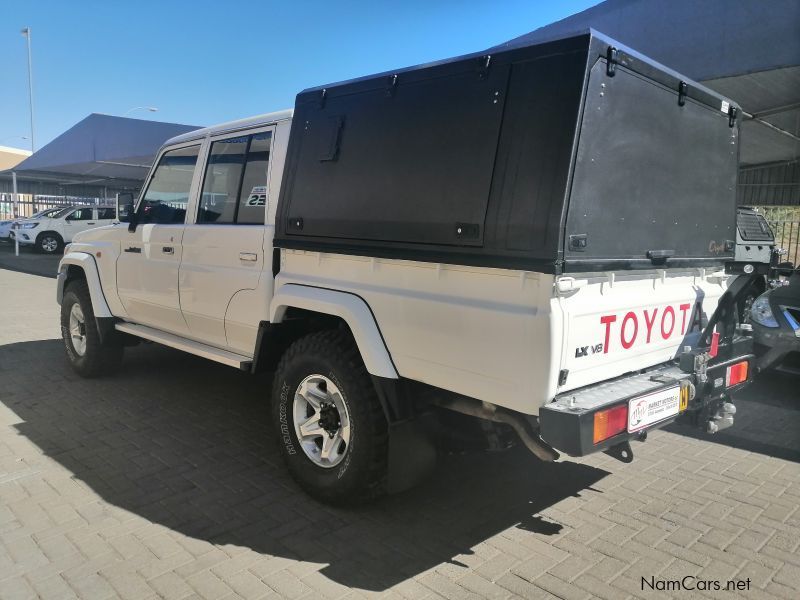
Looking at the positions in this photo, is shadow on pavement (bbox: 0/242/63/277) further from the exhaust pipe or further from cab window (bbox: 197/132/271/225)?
the exhaust pipe

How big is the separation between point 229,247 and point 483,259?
6.93 ft

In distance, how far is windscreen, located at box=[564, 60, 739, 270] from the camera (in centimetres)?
258

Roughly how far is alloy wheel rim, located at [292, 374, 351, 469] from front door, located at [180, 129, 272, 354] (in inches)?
25.5

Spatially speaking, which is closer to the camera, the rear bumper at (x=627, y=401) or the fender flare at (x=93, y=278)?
the rear bumper at (x=627, y=401)

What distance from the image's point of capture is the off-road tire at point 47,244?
21.9 meters

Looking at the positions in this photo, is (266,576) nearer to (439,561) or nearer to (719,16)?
(439,561)

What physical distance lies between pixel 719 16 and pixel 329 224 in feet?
20.4

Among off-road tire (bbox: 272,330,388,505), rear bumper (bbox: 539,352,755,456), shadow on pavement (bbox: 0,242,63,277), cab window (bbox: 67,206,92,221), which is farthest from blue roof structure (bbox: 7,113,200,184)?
rear bumper (bbox: 539,352,755,456)

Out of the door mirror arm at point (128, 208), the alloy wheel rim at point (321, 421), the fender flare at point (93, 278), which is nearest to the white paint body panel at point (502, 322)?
the alloy wheel rim at point (321, 421)

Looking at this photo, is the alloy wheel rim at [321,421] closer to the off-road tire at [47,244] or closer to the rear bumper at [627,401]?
the rear bumper at [627,401]

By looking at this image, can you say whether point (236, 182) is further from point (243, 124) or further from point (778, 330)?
point (778, 330)

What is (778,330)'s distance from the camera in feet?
18.2

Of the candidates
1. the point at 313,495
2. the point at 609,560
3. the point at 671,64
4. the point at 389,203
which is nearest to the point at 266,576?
A: the point at 313,495

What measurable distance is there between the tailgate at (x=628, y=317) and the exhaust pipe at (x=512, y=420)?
0.26 metres
